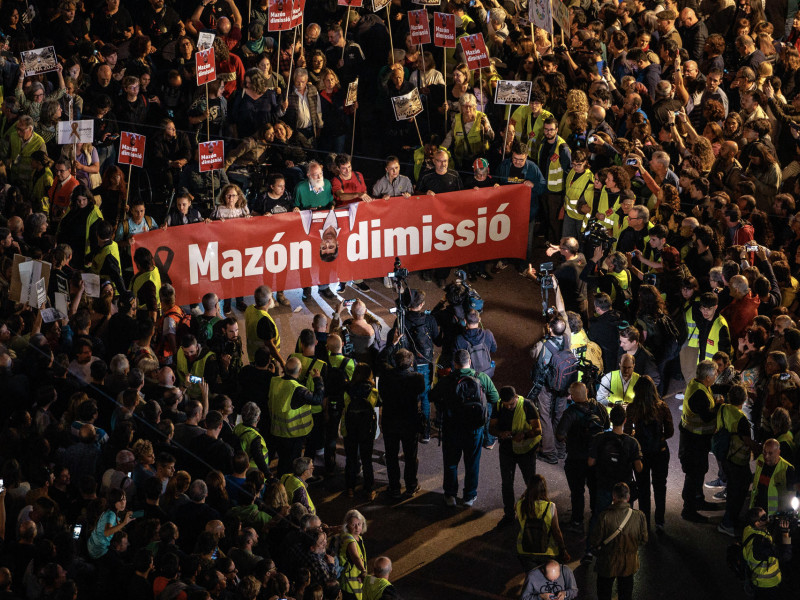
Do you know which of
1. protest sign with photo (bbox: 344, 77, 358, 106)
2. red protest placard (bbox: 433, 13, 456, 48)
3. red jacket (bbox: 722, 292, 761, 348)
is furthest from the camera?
red protest placard (bbox: 433, 13, 456, 48)

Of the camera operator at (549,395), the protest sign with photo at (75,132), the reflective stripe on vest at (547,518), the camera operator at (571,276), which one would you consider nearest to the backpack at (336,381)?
the camera operator at (549,395)

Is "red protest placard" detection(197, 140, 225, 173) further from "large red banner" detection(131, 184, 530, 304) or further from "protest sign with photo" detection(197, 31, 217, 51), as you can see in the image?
"protest sign with photo" detection(197, 31, 217, 51)

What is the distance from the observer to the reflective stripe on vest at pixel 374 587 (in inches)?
430

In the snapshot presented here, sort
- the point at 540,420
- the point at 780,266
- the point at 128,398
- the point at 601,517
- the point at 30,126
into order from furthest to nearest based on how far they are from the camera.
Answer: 1. the point at 30,126
2. the point at 780,266
3. the point at 540,420
4. the point at 128,398
5. the point at 601,517

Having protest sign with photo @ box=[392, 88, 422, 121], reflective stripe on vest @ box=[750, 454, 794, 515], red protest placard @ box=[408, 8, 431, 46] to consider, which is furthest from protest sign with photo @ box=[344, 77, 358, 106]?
reflective stripe on vest @ box=[750, 454, 794, 515]

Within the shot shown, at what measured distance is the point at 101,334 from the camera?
13812 millimetres

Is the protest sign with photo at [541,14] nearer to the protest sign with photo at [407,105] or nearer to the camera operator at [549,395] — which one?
the protest sign with photo at [407,105]

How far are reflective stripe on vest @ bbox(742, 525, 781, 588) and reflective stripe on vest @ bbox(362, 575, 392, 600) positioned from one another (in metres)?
2.99

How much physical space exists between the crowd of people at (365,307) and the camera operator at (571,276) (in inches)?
1.4

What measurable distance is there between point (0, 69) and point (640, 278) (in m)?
8.22

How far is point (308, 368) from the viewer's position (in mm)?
13312

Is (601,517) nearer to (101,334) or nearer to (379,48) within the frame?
(101,334)

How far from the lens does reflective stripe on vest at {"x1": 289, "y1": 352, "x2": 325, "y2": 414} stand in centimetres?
1323

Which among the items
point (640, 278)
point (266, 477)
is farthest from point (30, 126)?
point (640, 278)
